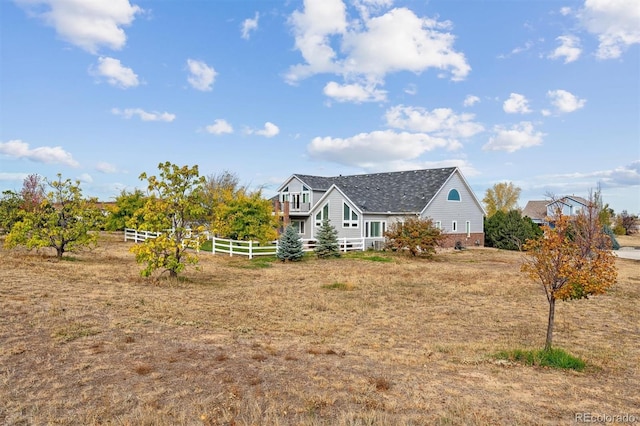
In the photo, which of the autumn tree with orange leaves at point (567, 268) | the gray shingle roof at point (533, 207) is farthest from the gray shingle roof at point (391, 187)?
the gray shingle roof at point (533, 207)

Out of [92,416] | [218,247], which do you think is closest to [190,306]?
[92,416]

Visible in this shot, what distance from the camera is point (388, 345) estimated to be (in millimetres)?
9000

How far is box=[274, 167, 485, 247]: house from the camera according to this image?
35.0m

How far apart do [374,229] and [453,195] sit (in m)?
9.30

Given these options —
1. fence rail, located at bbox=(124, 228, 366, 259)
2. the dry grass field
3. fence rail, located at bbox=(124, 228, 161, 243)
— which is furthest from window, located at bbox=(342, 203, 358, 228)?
the dry grass field

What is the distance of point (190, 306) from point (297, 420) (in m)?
8.01

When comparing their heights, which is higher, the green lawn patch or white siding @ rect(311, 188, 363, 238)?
white siding @ rect(311, 188, 363, 238)

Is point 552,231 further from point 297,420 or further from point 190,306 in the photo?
point 190,306

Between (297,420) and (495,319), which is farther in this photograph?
(495,319)

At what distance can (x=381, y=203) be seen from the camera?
37312mm

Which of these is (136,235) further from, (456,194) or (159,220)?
(456,194)
